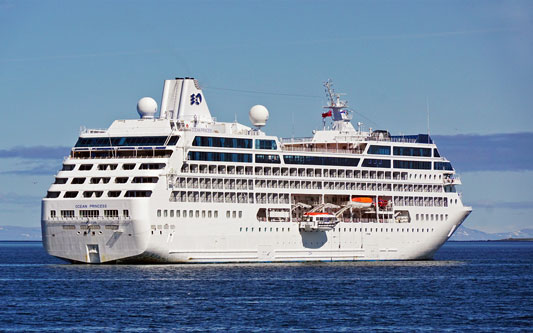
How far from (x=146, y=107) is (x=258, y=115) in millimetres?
10917

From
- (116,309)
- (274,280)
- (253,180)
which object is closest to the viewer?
(116,309)

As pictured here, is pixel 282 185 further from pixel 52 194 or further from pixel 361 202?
pixel 52 194

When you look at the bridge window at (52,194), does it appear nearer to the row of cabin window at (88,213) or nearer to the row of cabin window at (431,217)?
the row of cabin window at (88,213)

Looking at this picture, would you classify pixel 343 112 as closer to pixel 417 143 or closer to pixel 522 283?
pixel 417 143

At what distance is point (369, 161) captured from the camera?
98.4 m

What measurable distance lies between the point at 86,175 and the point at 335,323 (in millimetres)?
36502

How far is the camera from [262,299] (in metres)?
63.2

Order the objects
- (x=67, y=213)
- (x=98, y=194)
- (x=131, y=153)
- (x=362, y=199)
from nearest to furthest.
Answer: (x=98, y=194) < (x=67, y=213) < (x=131, y=153) < (x=362, y=199)

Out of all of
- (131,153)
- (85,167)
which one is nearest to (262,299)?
(131,153)

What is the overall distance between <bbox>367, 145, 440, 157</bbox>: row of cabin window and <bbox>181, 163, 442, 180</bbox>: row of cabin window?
185 cm

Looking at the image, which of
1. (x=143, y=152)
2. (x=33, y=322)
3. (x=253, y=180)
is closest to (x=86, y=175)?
(x=143, y=152)

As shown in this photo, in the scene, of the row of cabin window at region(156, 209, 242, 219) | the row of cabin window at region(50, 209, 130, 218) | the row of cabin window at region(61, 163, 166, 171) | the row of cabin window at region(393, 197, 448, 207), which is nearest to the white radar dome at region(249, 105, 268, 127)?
the row of cabin window at region(156, 209, 242, 219)

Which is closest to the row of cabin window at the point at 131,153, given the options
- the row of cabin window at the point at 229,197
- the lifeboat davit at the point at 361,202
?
the row of cabin window at the point at 229,197

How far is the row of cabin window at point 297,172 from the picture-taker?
87.5 meters
